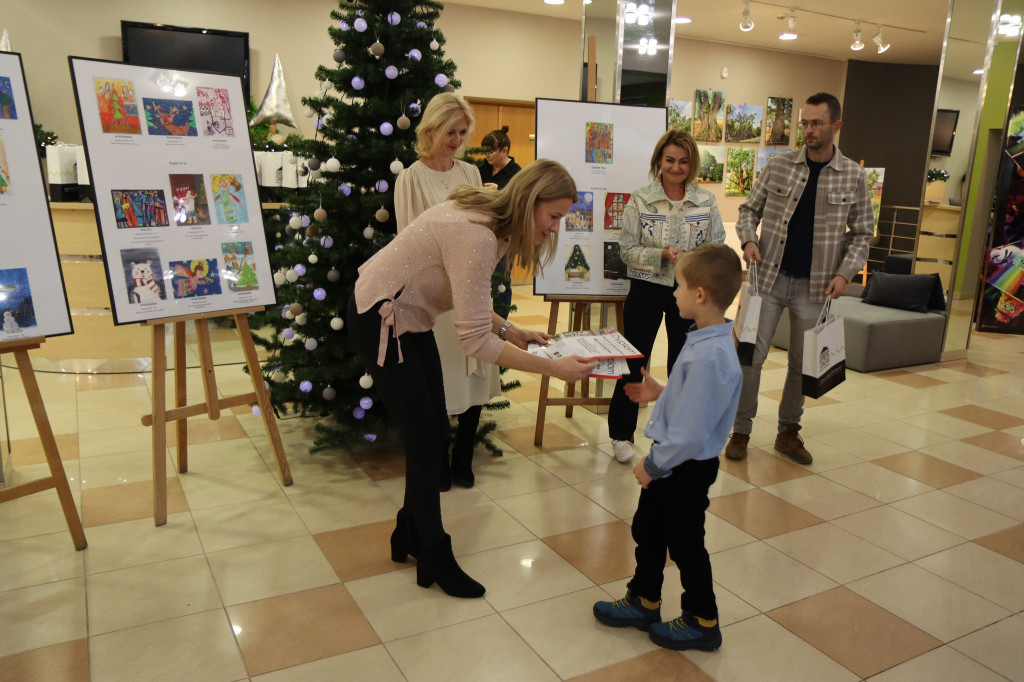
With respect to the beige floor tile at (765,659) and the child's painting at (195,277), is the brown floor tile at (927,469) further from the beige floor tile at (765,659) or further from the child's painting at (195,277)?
the child's painting at (195,277)

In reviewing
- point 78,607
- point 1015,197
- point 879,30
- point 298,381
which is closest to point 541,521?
point 298,381

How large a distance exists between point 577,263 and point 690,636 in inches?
85.2

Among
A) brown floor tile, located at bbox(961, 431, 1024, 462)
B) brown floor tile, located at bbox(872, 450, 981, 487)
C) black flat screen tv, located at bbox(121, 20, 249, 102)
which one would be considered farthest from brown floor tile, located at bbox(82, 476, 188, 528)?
black flat screen tv, located at bbox(121, 20, 249, 102)

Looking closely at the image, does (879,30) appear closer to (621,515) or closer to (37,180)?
(621,515)

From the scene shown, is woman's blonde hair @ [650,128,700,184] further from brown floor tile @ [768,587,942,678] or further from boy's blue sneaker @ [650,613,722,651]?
boy's blue sneaker @ [650,613,722,651]

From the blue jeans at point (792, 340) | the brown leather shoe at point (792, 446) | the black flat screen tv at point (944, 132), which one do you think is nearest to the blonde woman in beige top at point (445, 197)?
the blue jeans at point (792, 340)

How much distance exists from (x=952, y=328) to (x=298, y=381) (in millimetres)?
5450

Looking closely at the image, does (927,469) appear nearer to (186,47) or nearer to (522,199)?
(522,199)

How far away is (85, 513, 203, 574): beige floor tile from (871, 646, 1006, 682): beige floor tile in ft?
8.06

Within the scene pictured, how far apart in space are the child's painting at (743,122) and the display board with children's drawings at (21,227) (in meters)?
9.60

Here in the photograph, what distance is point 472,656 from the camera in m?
2.23

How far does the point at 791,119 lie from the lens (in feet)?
37.0

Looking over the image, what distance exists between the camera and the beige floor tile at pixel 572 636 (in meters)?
2.23

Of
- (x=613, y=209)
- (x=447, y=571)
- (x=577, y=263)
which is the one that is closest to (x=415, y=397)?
(x=447, y=571)
